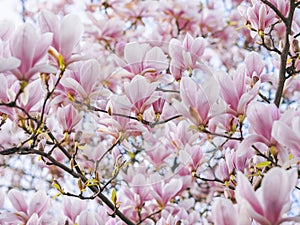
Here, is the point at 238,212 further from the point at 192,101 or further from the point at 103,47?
the point at 103,47

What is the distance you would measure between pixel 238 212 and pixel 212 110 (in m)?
0.25

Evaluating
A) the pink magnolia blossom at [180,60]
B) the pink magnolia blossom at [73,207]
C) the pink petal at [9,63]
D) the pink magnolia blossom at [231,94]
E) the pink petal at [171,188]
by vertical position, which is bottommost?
the pink petal at [171,188]

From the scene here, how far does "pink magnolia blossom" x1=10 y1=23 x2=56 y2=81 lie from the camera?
756 mm

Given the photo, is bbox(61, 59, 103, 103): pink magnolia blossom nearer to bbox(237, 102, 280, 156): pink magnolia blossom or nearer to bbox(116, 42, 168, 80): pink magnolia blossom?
bbox(116, 42, 168, 80): pink magnolia blossom

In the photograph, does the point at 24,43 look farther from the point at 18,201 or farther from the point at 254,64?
the point at 254,64

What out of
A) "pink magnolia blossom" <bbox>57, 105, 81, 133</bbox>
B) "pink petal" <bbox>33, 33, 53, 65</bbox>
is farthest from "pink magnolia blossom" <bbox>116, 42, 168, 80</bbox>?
"pink petal" <bbox>33, 33, 53, 65</bbox>

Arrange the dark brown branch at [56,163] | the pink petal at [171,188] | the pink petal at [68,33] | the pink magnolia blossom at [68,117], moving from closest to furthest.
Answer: the pink petal at [68,33]
the dark brown branch at [56,163]
the pink magnolia blossom at [68,117]
the pink petal at [171,188]

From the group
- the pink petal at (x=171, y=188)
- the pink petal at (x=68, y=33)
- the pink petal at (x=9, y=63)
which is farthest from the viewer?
the pink petal at (x=171, y=188)

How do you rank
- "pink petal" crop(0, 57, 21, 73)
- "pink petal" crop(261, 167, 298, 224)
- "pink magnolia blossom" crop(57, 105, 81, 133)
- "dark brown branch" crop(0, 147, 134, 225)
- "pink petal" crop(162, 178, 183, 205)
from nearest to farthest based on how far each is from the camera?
"pink petal" crop(261, 167, 298, 224) < "pink petal" crop(0, 57, 21, 73) < "dark brown branch" crop(0, 147, 134, 225) < "pink magnolia blossom" crop(57, 105, 81, 133) < "pink petal" crop(162, 178, 183, 205)

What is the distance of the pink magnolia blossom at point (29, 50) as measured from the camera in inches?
29.8

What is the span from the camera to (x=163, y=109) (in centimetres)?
109

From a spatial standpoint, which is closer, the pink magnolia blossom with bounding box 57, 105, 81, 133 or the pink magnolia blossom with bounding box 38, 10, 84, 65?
the pink magnolia blossom with bounding box 38, 10, 84, 65

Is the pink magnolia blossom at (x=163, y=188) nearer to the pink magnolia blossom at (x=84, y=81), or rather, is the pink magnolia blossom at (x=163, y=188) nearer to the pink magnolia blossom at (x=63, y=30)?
the pink magnolia blossom at (x=84, y=81)

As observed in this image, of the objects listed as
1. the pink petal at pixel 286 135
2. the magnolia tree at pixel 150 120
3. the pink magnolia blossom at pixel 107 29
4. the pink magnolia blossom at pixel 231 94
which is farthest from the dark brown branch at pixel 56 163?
the pink magnolia blossom at pixel 107 29
